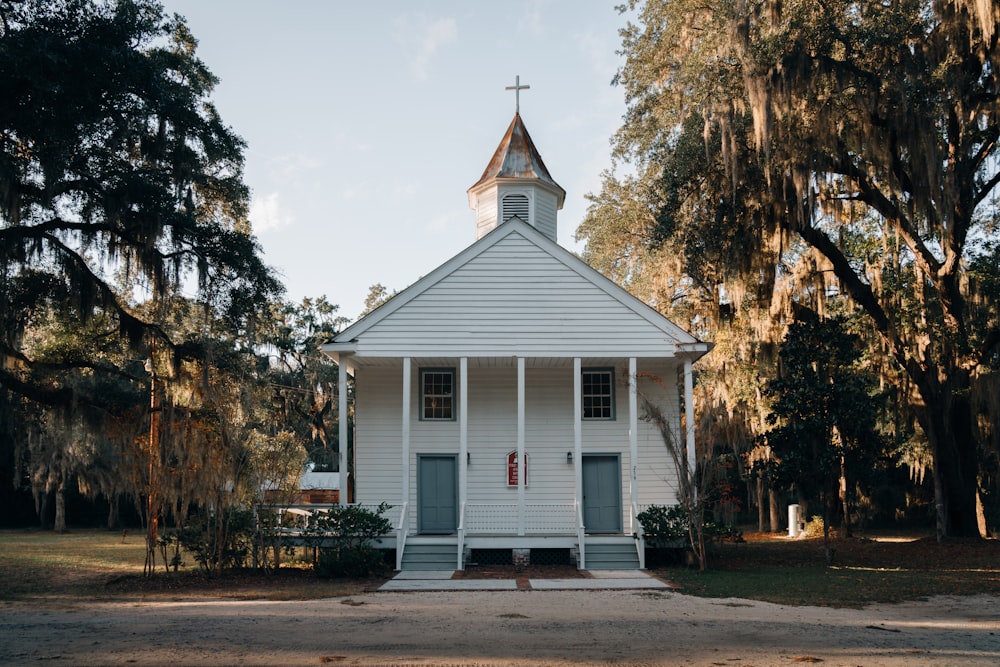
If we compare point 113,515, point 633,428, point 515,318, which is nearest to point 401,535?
point 515,318

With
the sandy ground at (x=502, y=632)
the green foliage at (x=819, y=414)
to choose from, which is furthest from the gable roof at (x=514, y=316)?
the sandy ground at (x=502, y=632)

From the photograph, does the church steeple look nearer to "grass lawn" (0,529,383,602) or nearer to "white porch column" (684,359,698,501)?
→ "white porch column" (684,359,698,501)

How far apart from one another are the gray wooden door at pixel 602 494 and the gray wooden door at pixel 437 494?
10.0ft

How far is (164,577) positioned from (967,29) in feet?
60.1

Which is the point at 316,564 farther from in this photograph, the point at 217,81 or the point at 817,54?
the point at 817,54

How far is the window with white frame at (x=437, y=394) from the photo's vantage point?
20688mm

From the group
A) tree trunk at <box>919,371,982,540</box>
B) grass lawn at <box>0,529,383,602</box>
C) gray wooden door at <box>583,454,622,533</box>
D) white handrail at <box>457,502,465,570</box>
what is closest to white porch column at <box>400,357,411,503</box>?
white handrail at <box>457,502,465,570</box>

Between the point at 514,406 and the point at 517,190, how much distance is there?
6.42 m

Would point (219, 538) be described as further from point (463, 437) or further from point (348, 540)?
point (463, 437)

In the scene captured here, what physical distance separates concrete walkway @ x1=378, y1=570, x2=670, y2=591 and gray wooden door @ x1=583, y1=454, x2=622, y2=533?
11.1 ft

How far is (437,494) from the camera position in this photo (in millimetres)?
20359

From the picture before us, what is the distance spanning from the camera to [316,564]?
16609 millimetres

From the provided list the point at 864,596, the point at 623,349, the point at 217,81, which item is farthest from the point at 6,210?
the point at 864,596

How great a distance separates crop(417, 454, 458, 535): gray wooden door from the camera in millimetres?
20188
